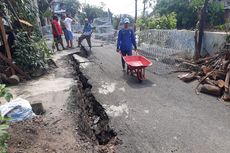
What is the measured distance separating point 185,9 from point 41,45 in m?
13.5

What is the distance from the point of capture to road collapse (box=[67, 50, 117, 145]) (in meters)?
5.01

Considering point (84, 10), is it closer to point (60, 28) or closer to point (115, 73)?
point (60, 28)

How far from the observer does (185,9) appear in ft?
66.2

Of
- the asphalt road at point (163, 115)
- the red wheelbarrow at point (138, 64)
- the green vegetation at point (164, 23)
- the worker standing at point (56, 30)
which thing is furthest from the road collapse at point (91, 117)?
the green vegetation at point (164, 23)

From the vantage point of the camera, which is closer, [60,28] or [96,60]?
[96,60]

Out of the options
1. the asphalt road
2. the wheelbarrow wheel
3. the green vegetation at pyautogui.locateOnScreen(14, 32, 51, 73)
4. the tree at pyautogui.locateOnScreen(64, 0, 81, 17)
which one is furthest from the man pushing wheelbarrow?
the tree at pyautogui.locateOnScreen(64, 0, 81, 17)

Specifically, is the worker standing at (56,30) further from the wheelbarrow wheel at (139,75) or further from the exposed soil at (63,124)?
the wheelbarrow wheel at (139,75)

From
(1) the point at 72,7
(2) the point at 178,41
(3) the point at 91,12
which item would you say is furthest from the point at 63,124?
(3) the point at 91,12

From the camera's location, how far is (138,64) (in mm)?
8430

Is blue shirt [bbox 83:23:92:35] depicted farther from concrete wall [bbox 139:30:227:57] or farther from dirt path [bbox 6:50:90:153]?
dirt path [bbox 6:50:90:153]

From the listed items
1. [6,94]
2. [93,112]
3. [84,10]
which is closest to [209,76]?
[93,112]

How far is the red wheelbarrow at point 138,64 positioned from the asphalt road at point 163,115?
27cm

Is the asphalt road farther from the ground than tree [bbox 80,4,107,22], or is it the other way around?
tree [bbox 80,4,107,22]

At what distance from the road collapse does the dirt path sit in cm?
22
